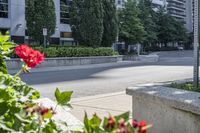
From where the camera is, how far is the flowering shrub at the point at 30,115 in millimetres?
1696

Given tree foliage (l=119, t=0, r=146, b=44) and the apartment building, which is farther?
tree foliage (l=119, t=0, r=146, b=44)

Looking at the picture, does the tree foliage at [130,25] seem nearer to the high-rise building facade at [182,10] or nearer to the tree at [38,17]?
the tree at [38,17]

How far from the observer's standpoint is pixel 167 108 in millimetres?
4895

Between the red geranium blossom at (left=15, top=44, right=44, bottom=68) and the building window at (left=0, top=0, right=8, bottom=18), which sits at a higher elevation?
the building window at (left=0, top=0, right=8, bottom=18)

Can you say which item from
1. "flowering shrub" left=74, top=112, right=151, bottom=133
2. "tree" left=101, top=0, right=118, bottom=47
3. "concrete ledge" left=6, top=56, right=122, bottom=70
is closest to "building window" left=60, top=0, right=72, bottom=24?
"tree" left=101, top=0, right=118, bottom=47

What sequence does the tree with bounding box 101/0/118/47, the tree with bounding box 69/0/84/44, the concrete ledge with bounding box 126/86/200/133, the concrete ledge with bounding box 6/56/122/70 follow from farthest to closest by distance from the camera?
the tree with bounding box 101/0/118/47, the tree with bounding box 69/0/84/44, the concrete ledge with bounding box 6/56/122/70, the concrete ledge with bounding box 126/86/200/133

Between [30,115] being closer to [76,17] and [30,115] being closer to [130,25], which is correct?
[76,17]

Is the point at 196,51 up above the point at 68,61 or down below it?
above

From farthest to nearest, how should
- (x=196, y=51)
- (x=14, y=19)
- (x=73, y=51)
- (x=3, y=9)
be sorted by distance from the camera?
1. (x=14, y=19)
2. (x=3, y=9)
3. (x=73, y=51)
4. (x=196, y=51)

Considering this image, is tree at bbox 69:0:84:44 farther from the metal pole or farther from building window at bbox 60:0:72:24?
the metal pole

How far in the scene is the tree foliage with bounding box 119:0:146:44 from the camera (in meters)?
46.1

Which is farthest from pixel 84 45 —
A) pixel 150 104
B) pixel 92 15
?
pixel 150 104

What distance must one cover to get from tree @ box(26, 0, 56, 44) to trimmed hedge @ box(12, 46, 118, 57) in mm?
2004

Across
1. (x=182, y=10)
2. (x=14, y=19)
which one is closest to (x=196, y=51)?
(x=14, y=19)
